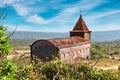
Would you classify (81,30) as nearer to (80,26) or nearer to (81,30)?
(81,30)

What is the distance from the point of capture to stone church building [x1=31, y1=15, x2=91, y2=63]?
40.1 meters

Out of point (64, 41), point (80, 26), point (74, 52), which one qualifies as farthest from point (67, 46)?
point (80, 26)

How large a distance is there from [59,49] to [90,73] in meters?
18.8

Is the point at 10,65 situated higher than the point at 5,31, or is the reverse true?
the point at 5,31

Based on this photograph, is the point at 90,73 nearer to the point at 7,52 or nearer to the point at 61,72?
the point at 61,72

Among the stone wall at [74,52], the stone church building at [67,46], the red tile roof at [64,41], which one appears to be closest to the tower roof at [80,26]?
the stone church building at [67,46]

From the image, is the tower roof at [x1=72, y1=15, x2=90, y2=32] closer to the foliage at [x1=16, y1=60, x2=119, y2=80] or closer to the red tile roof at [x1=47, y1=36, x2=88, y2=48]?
the red tile roof at [x1=47, y1=36, x2=88, y2=48]

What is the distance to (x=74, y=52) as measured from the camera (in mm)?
45094

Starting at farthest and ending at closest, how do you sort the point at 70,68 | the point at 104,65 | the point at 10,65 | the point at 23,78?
the point at 104,65 → the point at 70,68 → the point at 23,78 → the point at 10,65

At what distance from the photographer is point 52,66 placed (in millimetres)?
21969

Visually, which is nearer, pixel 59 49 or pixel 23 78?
pixel 23 78

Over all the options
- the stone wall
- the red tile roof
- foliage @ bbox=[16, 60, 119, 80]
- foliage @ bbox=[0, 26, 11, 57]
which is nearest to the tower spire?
the stone wall

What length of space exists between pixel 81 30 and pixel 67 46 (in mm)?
9741

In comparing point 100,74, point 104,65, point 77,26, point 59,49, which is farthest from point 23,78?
point 77,26
